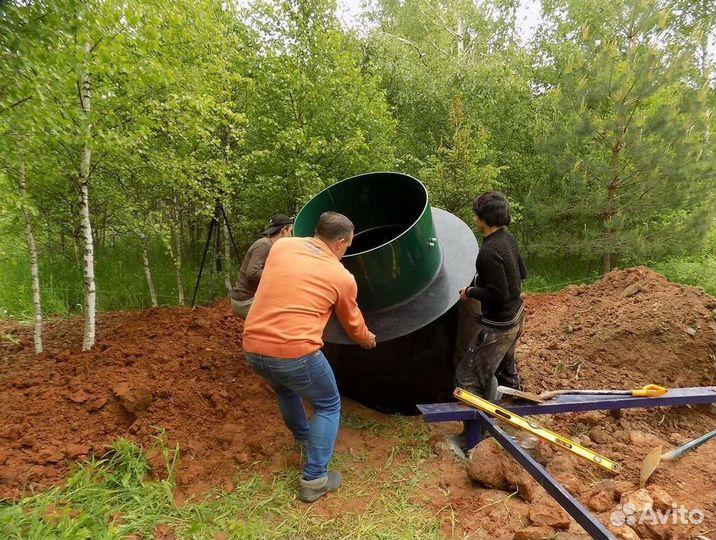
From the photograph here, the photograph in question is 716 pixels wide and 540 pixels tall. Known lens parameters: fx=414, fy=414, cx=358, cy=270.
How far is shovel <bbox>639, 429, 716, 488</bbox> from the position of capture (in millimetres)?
2332

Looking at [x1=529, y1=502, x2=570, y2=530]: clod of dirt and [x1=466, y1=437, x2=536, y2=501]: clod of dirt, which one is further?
[x1=466, y1=437, x2=536, y2=501]: clod of dirt

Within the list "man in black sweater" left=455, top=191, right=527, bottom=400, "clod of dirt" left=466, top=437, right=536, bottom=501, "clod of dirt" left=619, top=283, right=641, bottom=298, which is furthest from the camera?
"clod of dirt" left=619, top=283, right=641, bottom=298

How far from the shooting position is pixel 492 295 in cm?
259

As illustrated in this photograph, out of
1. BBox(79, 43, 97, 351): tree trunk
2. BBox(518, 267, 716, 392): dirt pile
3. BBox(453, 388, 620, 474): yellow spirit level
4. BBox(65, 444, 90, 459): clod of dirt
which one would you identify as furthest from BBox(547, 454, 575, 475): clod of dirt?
BBox(79, 43, 97, 351): tree trunk

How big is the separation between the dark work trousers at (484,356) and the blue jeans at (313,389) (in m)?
0.98

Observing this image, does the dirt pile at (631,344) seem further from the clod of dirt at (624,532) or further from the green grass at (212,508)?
the green grass at (212,508)

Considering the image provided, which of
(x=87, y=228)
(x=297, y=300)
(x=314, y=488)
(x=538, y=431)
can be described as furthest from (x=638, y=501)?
(x=87, y=228)

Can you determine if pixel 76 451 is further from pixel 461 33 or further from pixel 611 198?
pixel 461 33

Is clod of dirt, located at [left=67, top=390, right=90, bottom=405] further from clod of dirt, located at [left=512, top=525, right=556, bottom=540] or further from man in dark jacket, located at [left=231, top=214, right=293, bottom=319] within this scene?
clod of dirt, located at [left=512, top=525, right=556, bottom=540]

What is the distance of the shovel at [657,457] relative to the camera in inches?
91.8

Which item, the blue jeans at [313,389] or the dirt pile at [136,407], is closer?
the blue jeans at [313,389]

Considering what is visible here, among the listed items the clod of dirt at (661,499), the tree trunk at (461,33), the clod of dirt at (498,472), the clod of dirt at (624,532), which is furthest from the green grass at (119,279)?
the tree trunk at (461,33)

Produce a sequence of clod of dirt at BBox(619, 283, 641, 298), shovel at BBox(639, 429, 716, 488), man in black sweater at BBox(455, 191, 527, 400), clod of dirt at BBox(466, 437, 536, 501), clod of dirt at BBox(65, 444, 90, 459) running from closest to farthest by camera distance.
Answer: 1. clod of dirt at BBox(466, 437, 536, 501)
2. shovel at BBox(639, 429, 716, 488)
3. clod of dirt at BBox(65, 444, 90, 459)
4. man in black sweater at BBox(455, 191, 527, 400)
5. clod of dirt at BBox(619, 283, 641, 298)

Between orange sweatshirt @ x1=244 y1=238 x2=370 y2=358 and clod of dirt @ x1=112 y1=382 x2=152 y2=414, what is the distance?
1149 millimetres
